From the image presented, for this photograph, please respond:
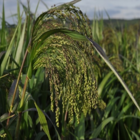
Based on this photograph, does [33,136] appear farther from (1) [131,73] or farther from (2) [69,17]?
(1) [131,73]

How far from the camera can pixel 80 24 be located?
0.95m

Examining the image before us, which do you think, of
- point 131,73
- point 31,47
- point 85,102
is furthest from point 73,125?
point 131,73

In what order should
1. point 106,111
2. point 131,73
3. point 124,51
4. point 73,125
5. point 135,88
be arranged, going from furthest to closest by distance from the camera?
1. point 124,51
2. point 131,73
3. point 135,88
4. point 106,111
5. point 73,125

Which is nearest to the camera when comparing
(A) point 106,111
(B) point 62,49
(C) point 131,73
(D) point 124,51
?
(B) point 62,49

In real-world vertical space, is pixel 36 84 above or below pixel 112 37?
below

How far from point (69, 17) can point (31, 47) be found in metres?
0.21

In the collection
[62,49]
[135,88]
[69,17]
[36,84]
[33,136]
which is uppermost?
[69,17]

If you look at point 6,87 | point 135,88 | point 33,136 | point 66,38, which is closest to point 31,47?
point 66,38

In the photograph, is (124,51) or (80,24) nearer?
(80,24)

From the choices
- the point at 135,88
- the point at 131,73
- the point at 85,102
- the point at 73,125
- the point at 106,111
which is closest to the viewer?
the point at 85,102

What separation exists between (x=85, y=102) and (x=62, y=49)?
280 millimetres

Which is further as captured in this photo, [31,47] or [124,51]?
[124,51]

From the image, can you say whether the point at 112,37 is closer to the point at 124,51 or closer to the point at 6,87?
the point at 124,51

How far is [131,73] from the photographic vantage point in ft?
8.61
